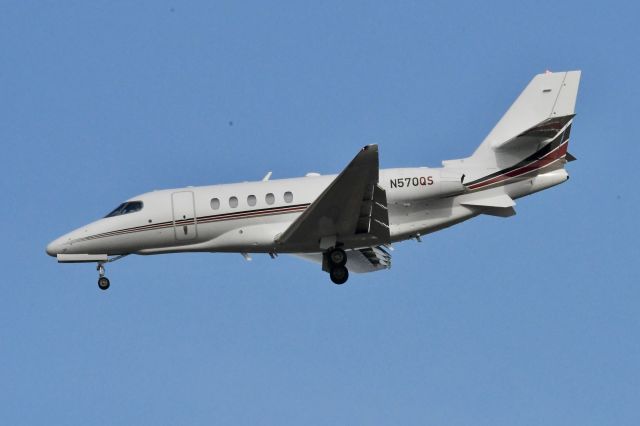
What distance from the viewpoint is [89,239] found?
2994 cm

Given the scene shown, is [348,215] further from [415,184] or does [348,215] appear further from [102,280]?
[102,280]

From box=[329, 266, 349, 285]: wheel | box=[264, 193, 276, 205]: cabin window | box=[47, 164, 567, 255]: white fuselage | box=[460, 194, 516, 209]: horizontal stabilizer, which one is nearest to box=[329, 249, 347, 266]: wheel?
box=[329, 266, 349, 285]: wheel

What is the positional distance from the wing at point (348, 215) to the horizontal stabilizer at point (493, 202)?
243 cm

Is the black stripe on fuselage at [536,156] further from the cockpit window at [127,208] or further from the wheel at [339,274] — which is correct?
the cockpit window at [127,208]

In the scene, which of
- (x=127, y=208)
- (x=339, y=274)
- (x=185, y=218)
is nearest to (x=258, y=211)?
(x=185, y=218)

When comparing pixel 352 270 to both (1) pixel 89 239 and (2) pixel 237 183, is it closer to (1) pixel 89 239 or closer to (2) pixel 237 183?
(2) pixel 237 183

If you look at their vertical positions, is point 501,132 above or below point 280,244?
above

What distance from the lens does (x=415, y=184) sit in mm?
28703

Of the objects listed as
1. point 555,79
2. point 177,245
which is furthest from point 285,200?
point 555,79

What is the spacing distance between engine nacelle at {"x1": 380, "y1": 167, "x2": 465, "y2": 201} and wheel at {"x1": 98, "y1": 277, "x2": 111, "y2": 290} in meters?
7.75

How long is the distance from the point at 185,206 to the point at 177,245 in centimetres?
105

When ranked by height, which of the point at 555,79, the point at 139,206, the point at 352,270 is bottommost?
the point at 352,270

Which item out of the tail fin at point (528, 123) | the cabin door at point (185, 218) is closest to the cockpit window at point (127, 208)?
the cabin door at point (185, 218)

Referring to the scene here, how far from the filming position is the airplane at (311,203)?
28703 millimetres
